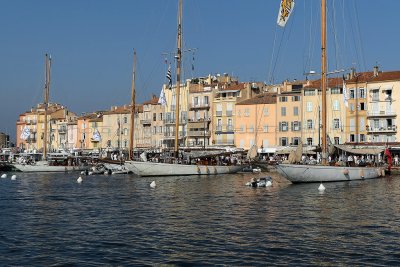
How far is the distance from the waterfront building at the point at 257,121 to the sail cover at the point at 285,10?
159 ft

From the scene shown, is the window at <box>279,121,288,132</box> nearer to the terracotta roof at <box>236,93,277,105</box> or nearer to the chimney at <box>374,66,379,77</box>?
the terracotta roof at <box>236,93,277,105</box>

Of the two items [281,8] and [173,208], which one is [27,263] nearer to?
[173,208]

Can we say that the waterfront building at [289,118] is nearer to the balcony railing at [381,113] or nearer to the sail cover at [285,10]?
the balcony railing at [381,113]

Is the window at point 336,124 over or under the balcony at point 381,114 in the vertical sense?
under

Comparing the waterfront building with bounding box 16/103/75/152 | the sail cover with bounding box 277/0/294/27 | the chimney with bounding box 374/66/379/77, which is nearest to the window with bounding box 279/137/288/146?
the chimney with bounding box 374/66/379/77

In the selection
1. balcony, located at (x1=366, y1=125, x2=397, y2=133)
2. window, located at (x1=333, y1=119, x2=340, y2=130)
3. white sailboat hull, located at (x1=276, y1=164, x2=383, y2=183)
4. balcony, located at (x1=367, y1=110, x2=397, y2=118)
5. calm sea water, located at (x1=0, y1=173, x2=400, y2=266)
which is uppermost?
balcony, located at (x1=367, y1=110, x2=397, y2=118)

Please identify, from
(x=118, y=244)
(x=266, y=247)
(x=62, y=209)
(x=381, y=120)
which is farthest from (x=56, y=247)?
(x=381, y=120)

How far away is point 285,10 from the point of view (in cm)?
4797

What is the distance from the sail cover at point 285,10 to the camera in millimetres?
47906

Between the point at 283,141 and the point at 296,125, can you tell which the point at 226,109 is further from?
the point at 296,125

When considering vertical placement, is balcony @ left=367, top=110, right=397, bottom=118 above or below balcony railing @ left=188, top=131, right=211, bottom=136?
above

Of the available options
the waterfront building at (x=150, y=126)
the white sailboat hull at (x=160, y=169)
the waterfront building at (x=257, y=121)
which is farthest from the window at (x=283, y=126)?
the white sailboat hull at (x=160, y=169)

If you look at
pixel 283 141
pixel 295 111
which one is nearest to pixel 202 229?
pixel 295 111

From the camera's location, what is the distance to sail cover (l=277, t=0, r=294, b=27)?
1886 inches
